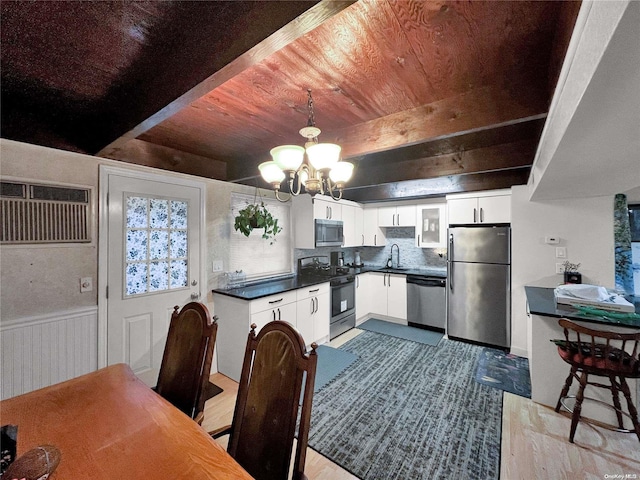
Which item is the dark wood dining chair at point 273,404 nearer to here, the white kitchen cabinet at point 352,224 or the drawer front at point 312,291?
the drawer front at point 312,291

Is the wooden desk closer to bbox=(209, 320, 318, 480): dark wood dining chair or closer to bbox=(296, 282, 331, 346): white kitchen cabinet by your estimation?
A: bbox=(209, 320, 318, 480): dark wood dining chair

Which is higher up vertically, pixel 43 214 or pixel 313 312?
pixel 43 214

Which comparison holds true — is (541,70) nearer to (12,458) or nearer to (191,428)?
(191,428)

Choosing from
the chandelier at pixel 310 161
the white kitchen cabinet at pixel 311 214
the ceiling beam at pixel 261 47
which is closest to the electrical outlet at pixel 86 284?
the ceiling beam at pixel 261 47

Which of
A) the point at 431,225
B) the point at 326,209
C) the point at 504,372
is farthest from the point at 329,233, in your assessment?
the point at 504,372

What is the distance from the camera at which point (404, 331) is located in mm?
4031

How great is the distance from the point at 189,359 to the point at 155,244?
1518mm

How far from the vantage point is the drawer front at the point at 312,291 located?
3.17 meters

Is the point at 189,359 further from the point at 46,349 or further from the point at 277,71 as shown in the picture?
the point at 277,71

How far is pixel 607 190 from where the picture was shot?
2570mm

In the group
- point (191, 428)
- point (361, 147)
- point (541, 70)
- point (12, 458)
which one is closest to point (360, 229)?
point (361, 147)

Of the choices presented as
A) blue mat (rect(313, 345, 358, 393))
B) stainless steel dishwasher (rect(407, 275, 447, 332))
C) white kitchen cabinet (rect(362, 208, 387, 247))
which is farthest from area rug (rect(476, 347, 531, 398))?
white kitchen cabinet (rect(362, 208, 387, 247))

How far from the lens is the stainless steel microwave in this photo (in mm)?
3777

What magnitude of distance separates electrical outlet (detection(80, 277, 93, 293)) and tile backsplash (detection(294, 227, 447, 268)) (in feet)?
7.93
